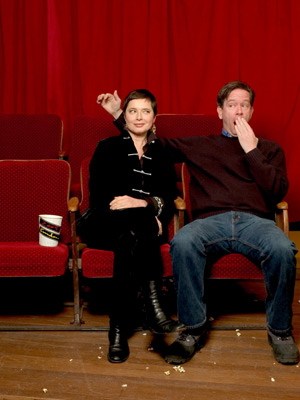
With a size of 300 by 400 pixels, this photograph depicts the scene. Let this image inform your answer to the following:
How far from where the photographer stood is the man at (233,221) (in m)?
1.55

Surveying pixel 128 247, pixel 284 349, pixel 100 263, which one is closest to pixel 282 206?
pixel 284 349

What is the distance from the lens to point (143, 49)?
317cm

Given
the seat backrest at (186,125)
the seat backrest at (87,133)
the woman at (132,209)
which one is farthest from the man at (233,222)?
the seat backrest at (87,133)

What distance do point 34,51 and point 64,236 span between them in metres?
1.89

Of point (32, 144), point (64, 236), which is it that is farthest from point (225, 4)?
point (64, 236)

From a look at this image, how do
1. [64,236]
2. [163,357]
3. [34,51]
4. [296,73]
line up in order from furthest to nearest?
1. [34,51]
2. [296,73]
3. [64,236]
4. [163,357]

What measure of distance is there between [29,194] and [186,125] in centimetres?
103

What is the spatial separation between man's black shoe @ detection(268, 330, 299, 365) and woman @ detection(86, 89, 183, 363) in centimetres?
37

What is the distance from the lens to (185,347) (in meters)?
1.57

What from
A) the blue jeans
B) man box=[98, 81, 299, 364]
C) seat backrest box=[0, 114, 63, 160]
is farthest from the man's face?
seat backrest box=[0, 114, 63, 160]

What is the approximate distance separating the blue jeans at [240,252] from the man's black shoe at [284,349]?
0.03 meters

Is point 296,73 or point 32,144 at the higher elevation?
point 296,73

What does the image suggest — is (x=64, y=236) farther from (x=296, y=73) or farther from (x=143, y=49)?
(x=296, y=73)

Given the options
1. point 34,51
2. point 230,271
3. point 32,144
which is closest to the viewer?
point 230,271
